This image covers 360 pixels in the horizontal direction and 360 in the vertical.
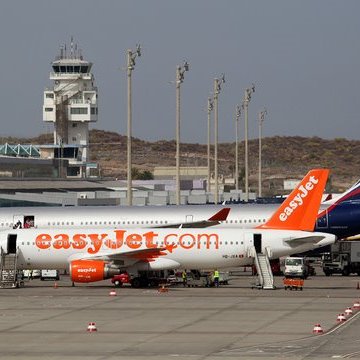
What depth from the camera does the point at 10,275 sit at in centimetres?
6894

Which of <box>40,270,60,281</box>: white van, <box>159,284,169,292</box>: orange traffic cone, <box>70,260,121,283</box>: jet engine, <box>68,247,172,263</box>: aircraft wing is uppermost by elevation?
<box>68,247,172,263</box>: aircraft wing

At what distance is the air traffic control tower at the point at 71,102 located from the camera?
630 feet

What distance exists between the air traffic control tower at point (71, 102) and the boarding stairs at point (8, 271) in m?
121

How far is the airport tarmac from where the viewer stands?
123ft

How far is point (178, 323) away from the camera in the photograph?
46.5 m

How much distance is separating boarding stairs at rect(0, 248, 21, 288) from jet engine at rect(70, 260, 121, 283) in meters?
3.90

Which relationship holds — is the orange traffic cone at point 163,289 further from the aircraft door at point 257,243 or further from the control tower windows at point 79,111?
the control tower windows at point 79,111

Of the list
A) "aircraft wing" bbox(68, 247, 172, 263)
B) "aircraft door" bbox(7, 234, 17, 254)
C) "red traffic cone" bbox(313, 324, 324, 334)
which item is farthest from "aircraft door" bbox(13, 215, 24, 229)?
"red traffic cone" bbox(313, 324, 324, 334)

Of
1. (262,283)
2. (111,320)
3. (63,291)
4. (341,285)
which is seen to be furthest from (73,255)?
(111,320)

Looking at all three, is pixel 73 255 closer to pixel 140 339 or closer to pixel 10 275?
pixel 10 275

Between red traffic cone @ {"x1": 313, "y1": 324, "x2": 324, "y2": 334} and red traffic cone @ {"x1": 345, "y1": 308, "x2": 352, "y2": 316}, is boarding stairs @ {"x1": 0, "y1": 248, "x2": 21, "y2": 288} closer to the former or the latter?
red traffic cone @ {"x1": 345, "y1": 308, "x2": 352, "y2": 316}

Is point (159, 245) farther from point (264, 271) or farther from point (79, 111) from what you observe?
point (79, 111)

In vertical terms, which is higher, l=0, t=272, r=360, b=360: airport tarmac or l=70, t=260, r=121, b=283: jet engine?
l=70, t=260, r=121, b=283: jet engine

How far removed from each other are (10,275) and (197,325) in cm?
2553
